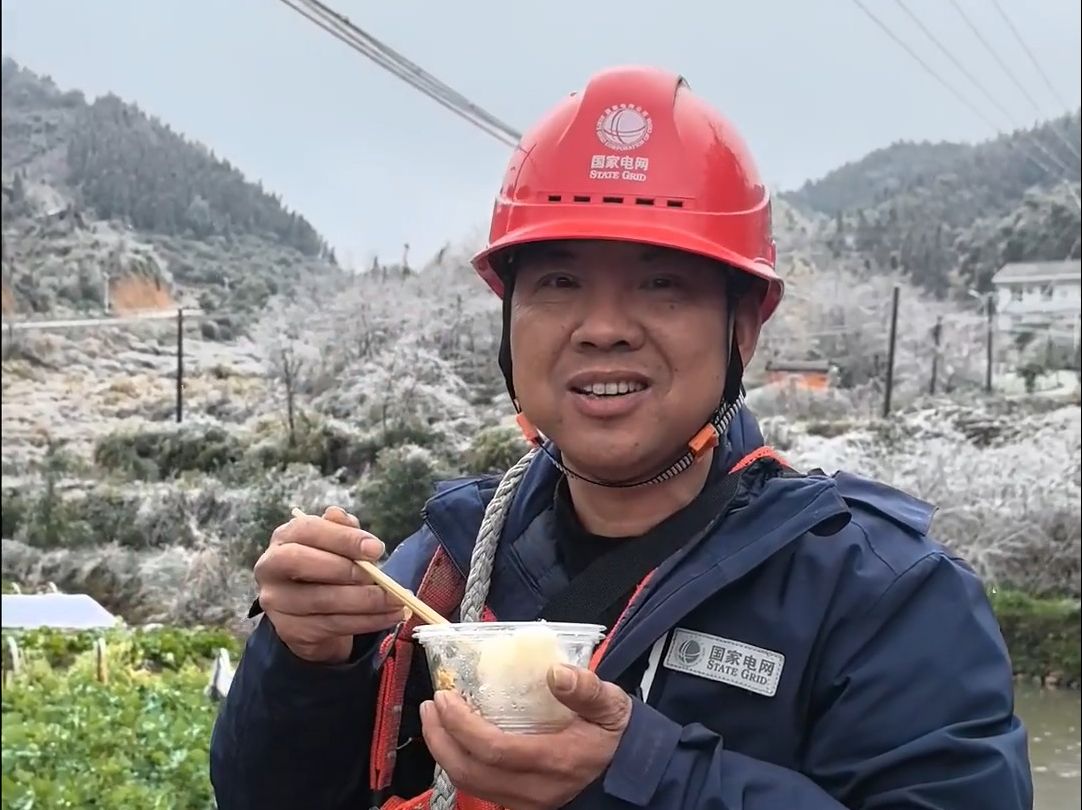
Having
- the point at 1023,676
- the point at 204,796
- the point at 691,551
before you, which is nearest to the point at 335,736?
the point at 691,551

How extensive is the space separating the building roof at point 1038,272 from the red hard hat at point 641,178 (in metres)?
9.10

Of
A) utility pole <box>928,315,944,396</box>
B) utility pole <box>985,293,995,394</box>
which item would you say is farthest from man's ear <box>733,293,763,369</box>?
utility pole <box>985,293,995,394</box>

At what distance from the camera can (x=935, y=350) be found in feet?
32.6

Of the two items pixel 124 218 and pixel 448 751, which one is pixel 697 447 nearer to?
pixel 448 751

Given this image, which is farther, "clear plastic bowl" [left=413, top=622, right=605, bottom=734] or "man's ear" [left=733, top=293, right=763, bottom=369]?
"man's ear" [left=733, top=293, right=763, bottom=369]

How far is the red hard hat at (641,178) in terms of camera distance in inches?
62.5

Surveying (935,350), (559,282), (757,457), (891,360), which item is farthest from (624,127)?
(935,350)

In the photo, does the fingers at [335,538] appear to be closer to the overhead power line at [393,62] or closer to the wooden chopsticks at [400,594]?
the wooden chopsticks at [400,594]

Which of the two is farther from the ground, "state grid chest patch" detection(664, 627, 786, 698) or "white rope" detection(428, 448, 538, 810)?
"white rope" detection(428, 448, 538, 810)

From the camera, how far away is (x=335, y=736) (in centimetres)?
163

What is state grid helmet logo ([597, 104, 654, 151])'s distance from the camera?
1.64 meters

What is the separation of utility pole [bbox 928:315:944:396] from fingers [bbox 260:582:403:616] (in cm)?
916

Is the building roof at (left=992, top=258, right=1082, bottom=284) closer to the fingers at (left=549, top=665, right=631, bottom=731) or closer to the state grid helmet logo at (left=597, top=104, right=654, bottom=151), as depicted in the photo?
the state grid helmet logo at (left=597, top=104, right=654, bottom=151)

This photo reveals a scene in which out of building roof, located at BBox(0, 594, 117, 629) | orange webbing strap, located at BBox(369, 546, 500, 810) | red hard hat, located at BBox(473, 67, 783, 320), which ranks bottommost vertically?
building roof, located at BBox(0, 594, 117, 629)
